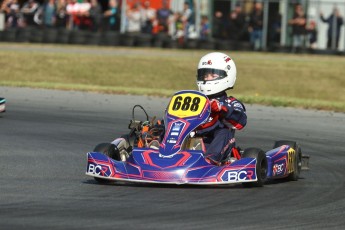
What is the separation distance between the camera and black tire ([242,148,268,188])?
327 inches

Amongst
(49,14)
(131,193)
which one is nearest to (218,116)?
(131,193)

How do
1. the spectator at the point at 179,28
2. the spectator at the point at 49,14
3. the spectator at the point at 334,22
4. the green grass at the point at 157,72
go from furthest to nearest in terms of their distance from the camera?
1. the spectator at the point at 49,14
2. the spectator at the point at 179,28
3. the spectator at the point at 334,22
4. the green grass at the point at 157,72

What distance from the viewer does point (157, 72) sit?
2380cm

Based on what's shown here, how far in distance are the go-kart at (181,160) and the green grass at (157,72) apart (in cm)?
1218

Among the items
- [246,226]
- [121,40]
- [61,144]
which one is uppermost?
[246,226]

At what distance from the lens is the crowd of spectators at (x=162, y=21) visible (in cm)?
3034

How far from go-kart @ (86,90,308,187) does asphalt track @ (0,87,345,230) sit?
0.10 m

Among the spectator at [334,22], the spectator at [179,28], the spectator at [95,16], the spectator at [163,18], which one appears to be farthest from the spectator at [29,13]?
the spectator at [334,22]

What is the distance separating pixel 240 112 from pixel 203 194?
1221 mm

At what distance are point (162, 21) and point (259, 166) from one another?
22453 millimetres

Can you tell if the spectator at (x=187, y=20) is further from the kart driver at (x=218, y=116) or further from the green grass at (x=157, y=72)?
the kart driver at (x=218, y=116)

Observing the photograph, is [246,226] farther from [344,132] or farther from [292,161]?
[344,132]

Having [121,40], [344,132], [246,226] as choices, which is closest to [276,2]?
[121,40]

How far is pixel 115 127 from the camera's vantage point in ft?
43.7
